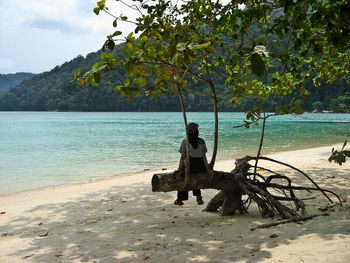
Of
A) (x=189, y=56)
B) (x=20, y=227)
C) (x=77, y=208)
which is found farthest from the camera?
(x=77, y=208)

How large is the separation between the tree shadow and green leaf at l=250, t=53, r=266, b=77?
2641mm

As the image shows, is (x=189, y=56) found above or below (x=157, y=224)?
above

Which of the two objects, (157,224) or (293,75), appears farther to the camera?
(293,75)

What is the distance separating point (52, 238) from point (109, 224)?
1.20 meters

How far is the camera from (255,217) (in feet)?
21.6

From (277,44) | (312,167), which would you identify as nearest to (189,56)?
(277,44)

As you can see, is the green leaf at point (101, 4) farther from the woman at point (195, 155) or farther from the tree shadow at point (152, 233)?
the tree shadow at point (152, 233)

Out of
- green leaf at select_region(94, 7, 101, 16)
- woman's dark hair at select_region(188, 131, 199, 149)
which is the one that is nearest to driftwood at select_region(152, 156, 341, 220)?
woman's dark hair at select_region(188, 131, 199, 149)

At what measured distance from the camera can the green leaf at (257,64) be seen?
105 inches

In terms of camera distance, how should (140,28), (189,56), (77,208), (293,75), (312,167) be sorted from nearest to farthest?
(189,56) → (140,28) → (77,208) → (293,75) → (312,167)

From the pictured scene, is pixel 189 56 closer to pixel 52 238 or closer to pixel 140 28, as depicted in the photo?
pixel 140 28

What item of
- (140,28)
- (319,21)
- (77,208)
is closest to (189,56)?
(140,28)

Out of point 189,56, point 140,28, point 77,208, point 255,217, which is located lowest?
point 77,208

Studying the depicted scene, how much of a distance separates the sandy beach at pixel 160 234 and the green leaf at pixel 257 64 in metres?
2.63
